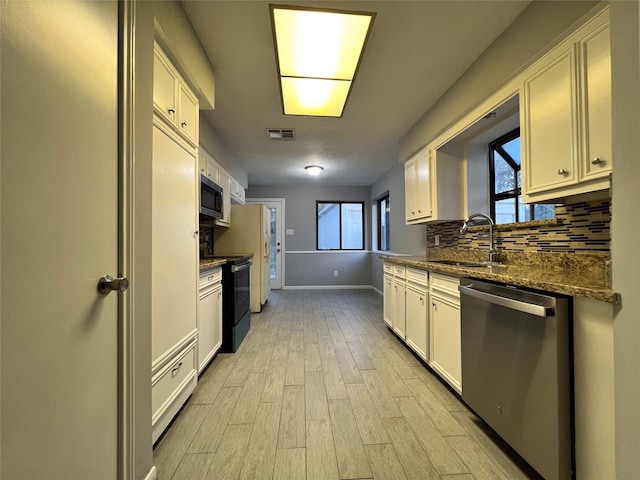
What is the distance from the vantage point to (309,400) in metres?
1.89

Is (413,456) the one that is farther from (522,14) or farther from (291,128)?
(291,128)

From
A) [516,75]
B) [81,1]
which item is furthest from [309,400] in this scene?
[516,75]

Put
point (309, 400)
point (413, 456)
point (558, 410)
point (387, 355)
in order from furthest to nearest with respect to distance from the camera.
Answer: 1. point (387, 355)
2. point (309, 400)
3. point (413, 456)
4. point (558, 410)

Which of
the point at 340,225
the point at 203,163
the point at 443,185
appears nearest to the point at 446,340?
the point at 443,185

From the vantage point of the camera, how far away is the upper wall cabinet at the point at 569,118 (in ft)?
4.09

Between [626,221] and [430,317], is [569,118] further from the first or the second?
[430,317]

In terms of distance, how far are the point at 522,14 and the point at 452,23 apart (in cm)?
38

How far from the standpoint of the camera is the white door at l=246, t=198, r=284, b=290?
6367mm

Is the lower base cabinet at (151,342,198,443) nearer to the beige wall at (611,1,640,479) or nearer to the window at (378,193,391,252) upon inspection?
the beige wall at (611,1,640,479)

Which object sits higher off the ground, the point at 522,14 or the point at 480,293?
the point at 522,14

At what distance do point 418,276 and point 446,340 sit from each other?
0.61m

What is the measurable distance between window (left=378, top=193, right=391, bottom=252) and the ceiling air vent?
2.73 m

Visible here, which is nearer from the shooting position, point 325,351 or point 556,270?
point 556,270

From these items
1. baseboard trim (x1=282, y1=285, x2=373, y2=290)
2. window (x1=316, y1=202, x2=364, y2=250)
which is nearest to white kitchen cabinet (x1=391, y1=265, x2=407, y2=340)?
baseboard trim (x1=282, y1=285, x2=373, y2=290)
